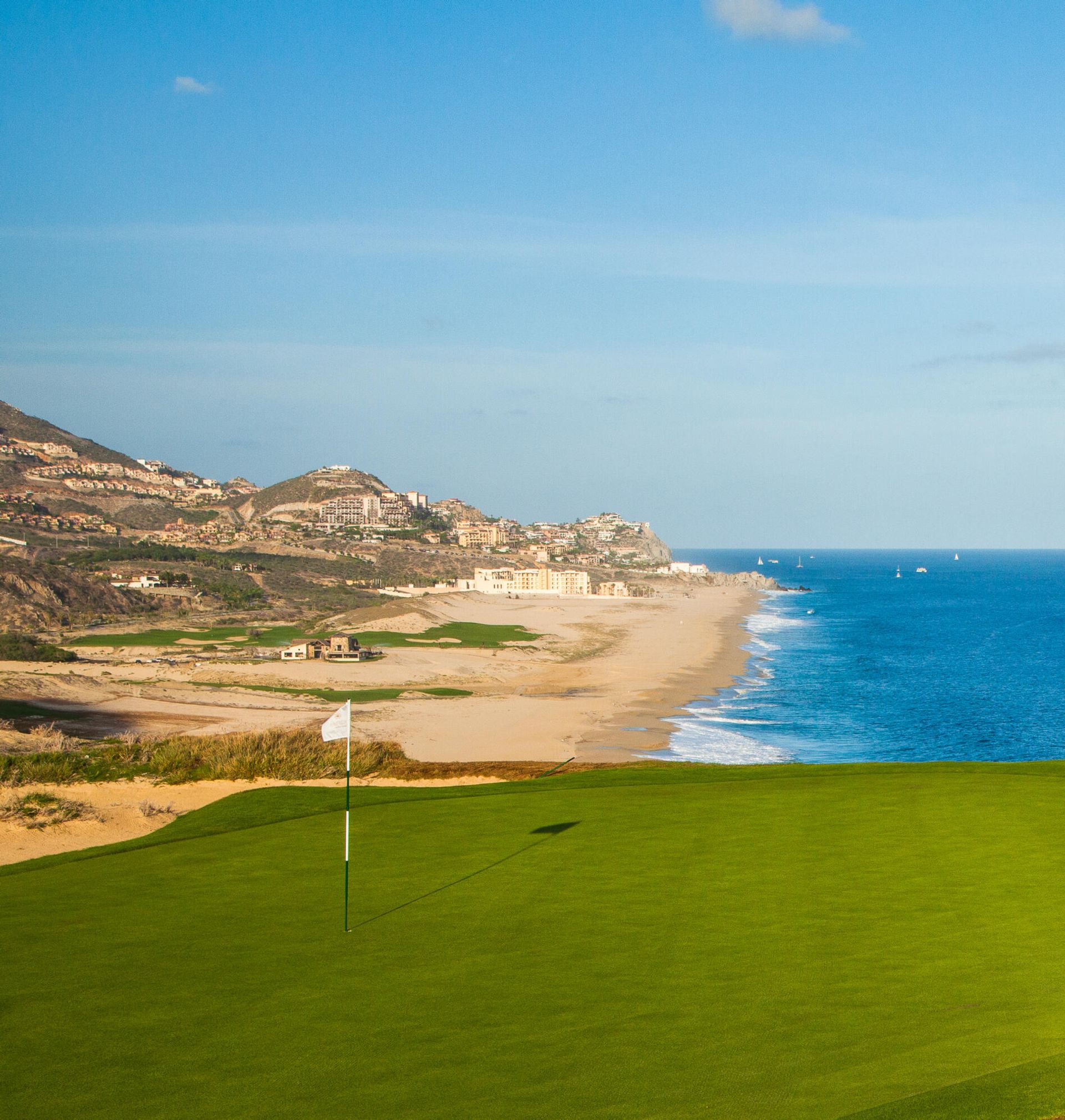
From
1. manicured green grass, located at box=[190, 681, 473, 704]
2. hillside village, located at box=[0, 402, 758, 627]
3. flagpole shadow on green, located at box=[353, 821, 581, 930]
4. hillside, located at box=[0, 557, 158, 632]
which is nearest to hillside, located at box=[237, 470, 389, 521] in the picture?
hillside village, located at box=[0, 402, 758, 627]

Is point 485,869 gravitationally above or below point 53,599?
above

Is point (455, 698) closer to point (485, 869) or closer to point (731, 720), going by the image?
point (731, 720)

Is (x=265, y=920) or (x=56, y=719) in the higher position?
(x=265, y=920)

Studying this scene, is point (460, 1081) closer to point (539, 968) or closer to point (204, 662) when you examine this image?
point (539, 968)

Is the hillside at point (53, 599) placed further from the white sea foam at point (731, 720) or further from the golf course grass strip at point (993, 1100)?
the golf course grass strip at point (993, 1100)

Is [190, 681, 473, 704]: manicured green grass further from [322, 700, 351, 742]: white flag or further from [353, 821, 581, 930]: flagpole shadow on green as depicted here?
[322, 700, 351, 742]: white flag

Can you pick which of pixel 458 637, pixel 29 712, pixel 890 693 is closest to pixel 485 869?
pixel 29 712

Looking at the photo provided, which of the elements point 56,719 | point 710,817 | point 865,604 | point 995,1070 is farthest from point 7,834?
point 865,604
